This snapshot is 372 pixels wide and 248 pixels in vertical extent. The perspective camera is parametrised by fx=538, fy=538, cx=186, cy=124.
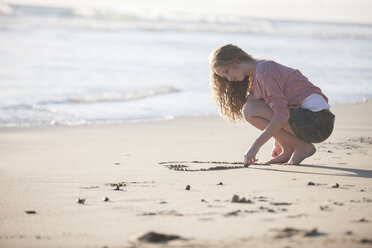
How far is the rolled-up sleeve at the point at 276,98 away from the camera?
398 centimetres

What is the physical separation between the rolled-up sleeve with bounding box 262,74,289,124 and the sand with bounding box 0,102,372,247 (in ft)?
1.38

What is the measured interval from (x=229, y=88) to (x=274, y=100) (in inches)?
19.0

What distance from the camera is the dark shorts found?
4.10 m

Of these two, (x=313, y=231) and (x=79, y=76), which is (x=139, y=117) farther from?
(x=313, y=231)

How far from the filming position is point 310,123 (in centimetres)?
411

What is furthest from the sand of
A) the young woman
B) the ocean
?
the ocean

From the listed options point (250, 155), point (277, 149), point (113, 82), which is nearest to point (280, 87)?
point (250, 155)

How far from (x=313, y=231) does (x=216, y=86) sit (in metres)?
2.09

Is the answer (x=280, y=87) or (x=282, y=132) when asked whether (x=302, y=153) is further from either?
(x=280, y=87)

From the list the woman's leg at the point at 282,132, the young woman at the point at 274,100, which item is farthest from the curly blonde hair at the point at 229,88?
the woman's leg at the point at 282,132

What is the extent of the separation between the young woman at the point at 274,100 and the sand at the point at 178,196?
20 cm

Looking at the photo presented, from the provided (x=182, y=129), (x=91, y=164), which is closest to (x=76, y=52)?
(x=182, y=129)

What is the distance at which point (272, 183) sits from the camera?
3.61 metres

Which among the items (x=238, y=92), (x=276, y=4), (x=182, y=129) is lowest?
(x=182, y=129)
